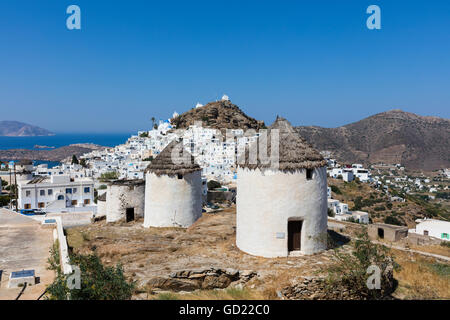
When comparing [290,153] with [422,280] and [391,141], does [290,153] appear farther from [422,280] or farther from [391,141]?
[391,141]

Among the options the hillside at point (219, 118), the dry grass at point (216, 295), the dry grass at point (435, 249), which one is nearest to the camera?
the dry grass at point (216, 295)

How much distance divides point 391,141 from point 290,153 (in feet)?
336

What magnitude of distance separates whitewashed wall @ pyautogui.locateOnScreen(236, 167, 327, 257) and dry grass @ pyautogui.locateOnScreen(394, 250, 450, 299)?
7.22 feet

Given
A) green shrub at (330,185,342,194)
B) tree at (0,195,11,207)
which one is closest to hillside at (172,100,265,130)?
green shrub at (330,185,342,194)

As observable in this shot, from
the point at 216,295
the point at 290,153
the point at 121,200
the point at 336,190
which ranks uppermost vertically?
the point at 290,153

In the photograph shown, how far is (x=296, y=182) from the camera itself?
924cm

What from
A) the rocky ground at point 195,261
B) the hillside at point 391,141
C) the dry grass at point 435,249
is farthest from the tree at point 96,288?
the hillside at point 391,141

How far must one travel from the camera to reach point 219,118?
3748 inches

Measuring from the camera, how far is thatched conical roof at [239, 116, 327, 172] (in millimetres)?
9273

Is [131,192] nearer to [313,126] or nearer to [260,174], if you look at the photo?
[260,174]

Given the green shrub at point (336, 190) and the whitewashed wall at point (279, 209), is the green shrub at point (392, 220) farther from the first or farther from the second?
the whitewashed wall at point (279, 209)

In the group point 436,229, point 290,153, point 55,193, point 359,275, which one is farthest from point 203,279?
point 55,193

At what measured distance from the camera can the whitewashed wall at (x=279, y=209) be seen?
921 centimetres

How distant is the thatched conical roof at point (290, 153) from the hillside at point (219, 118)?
7953cm
